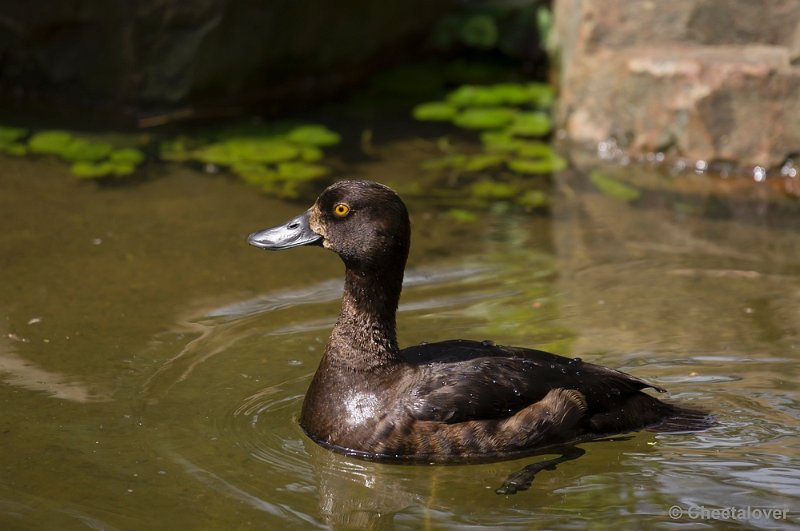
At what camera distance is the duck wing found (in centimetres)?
493

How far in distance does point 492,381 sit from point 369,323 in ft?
1.84

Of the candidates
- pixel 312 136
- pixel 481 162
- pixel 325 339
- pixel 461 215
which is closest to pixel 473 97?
pixel 481 162

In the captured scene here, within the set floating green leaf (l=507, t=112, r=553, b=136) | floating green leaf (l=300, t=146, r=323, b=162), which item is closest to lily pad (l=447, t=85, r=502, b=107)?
floating green leaf (l=507, t=112, r=553, b=136)

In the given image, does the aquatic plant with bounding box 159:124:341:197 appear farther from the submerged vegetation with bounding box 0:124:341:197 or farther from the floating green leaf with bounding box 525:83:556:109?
Answer: the floating green leaf with bounding box 525:83:556:109

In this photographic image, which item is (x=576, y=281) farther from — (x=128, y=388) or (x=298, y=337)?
(x=128, y=388)

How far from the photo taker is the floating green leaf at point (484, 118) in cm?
897

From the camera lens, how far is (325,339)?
6.04 m

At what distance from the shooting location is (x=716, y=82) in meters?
8.41

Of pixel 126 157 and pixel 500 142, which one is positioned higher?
pixel 500 142

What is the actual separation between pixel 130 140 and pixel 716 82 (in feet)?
12.9

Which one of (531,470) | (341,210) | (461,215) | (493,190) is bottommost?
(531,470)

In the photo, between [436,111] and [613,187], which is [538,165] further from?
[436,111]

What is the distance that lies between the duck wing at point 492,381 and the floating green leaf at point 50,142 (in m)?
3.84

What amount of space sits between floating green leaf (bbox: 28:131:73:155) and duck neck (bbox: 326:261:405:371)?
3718 mm
